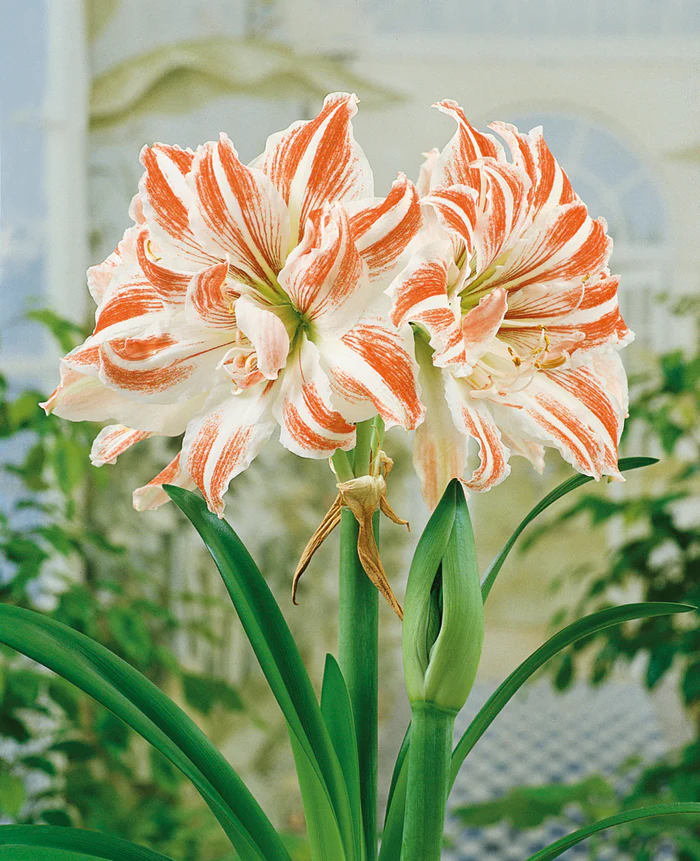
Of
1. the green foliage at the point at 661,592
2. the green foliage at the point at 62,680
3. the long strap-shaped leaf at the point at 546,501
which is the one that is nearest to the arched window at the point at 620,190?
the green foliage at the point at 661,592

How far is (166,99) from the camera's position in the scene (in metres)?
2.59

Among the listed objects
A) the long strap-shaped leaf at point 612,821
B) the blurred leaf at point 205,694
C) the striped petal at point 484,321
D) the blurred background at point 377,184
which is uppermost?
the blurred background at point 377,184

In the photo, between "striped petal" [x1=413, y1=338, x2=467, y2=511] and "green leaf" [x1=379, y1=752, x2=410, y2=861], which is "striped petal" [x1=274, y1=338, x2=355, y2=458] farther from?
"green leaf" [x1=379, y1=752, x2=410, y2=861]

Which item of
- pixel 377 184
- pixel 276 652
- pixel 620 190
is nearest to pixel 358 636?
pixel 276 652

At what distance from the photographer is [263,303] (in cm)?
38

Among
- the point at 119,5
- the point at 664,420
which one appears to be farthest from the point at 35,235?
the point at 664,420

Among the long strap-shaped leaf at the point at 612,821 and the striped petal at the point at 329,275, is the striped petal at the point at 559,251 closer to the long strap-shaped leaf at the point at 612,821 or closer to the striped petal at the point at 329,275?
the striped petal at the point at 329,275

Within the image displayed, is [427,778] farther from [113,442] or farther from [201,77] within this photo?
[201,77]

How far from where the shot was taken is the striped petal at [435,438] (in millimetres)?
364

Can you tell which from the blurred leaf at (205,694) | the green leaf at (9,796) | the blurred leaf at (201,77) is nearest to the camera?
the green leaf at (9,796)

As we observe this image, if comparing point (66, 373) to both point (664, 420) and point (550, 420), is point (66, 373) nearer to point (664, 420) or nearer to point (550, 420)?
point (550, 420)

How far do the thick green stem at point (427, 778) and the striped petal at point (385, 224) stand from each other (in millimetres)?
174

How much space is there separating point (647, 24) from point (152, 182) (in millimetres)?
2841

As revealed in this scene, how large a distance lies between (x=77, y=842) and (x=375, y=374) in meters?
0.23
